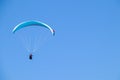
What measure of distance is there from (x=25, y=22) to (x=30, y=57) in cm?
261

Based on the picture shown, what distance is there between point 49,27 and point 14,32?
2491 mm

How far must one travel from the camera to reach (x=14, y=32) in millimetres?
35656

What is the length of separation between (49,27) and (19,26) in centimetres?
211

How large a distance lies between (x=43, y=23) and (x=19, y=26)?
170 centimetres

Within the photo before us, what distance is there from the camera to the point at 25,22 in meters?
35.8

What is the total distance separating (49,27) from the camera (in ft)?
118

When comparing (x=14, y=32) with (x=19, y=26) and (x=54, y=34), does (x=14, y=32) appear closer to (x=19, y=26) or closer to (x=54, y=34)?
(x=19, y=26)

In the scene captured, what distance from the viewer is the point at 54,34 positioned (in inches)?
1398

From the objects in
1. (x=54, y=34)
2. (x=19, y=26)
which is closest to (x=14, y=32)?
(x=19, y=26)

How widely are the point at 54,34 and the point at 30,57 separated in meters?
2.61

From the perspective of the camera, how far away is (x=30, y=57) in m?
36.6

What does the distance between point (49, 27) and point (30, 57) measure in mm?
2603

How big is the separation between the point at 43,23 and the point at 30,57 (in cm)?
268

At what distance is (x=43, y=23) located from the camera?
3591cm
